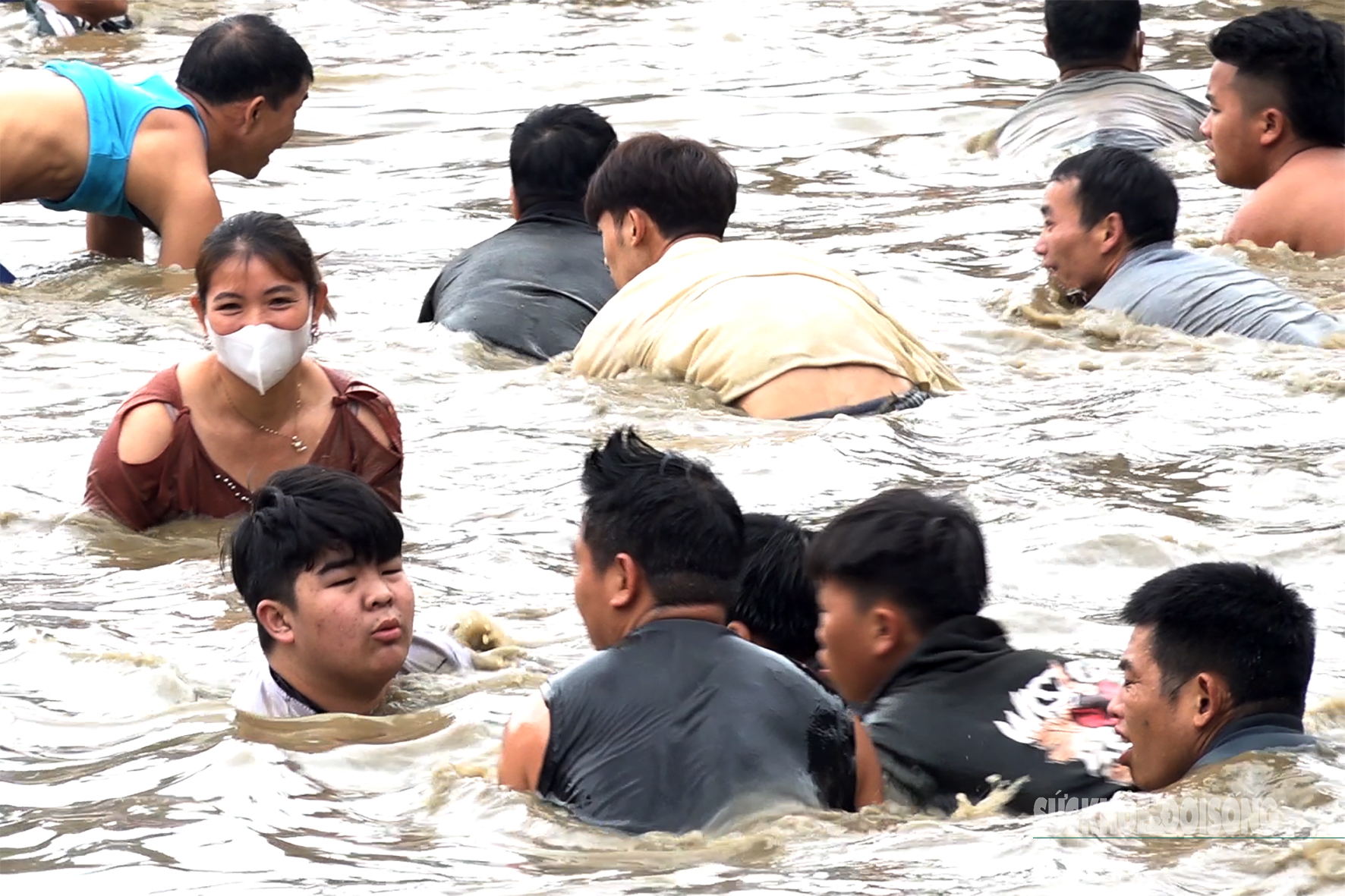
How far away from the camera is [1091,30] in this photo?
9.61 meters

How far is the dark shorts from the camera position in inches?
244

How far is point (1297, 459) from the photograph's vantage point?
5.87 meters

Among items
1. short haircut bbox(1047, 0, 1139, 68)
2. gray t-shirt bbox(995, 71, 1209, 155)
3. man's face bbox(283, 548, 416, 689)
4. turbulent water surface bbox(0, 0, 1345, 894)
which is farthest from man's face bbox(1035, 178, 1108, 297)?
man's face bbox(283, 548, 416, 689)

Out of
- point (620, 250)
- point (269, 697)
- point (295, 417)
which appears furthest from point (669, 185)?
point (269, 697)

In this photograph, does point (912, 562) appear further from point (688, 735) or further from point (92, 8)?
point (92, 8)

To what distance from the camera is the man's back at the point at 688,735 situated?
3531mm

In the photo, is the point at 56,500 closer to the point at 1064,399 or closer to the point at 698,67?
the point at 1064,399

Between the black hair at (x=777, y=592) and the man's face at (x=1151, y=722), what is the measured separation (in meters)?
0.75

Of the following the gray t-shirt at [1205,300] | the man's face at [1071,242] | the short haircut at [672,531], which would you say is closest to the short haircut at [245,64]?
the man's face at [1071,242]

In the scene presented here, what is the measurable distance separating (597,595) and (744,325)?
252 cm

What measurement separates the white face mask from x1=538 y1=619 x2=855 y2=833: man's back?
1971 millimetres

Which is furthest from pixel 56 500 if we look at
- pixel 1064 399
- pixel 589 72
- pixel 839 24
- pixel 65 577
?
pixel 839 24

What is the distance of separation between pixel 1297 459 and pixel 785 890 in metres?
3.08

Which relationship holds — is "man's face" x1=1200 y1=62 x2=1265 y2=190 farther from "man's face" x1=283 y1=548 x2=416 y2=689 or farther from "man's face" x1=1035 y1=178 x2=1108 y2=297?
"man's face" x1=283 y1=548 x2=416 y2=689
